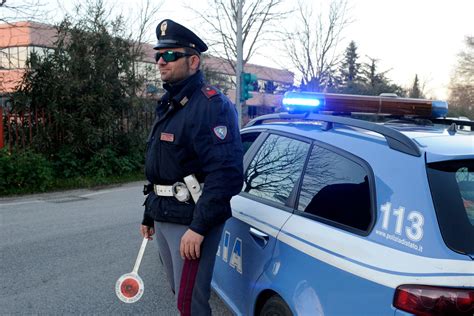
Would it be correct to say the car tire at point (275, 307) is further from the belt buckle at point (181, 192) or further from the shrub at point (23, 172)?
the shrub at point (23, 172)

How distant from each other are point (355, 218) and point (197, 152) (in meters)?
0.86

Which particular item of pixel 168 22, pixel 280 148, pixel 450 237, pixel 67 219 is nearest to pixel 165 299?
pixel 280 148

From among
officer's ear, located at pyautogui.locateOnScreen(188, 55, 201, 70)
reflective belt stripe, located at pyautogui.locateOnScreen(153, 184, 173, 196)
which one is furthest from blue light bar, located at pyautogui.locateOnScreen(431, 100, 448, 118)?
reflective belt stripe, located at pyautogui.locateOnScreen(153, 184, 173, 196)

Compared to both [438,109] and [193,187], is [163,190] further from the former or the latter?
[438,109]

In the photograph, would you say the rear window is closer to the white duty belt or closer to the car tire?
the car tire

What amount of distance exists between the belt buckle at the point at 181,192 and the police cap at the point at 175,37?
780 millimetres

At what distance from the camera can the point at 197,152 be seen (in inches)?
88.8

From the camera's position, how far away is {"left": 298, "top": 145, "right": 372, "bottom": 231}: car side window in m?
1.98

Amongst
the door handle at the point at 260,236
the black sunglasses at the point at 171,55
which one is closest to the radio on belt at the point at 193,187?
the door handle at the point at 260,236

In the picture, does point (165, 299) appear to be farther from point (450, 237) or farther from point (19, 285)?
point (450, 237)

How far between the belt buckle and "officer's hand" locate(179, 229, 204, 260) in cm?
20

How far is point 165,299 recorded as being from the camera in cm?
377

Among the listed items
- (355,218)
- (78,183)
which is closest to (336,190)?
(355,218)

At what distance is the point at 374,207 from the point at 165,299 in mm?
2454
